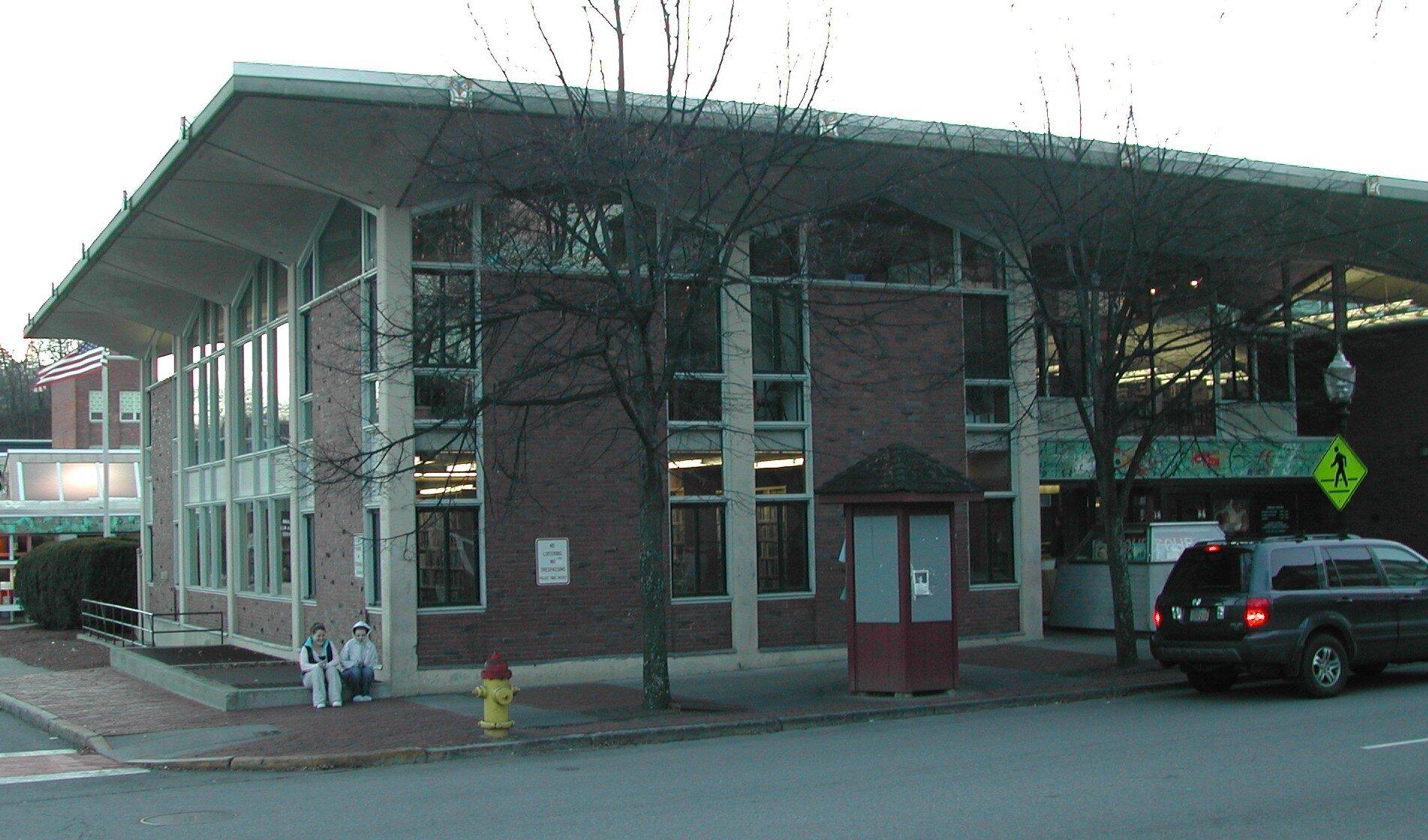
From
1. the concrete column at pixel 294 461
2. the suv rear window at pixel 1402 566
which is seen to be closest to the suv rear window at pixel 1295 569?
the suv rear window at pixel 1402 566

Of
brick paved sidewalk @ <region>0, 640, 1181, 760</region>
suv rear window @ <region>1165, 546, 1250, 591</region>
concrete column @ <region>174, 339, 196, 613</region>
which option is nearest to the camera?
brick paved sidewalk @ <region>0, 640, 1181, 760</region>

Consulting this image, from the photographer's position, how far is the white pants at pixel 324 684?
17.0 meters

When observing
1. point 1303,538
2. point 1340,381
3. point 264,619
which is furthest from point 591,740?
point 1340,381

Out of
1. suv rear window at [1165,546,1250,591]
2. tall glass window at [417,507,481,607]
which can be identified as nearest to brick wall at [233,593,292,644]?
→ tall glass window at [417,507,481,607]

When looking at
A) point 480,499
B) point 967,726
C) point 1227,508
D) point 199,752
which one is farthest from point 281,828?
point 1227,508

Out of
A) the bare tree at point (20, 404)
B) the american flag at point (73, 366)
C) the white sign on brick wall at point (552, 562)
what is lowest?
the white sign on brick wall at point (552, 562)

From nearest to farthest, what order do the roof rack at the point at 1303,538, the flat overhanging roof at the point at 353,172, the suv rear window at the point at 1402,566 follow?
the roof rack at the point at 1303,538, the suv rear window at the point at 1402,566, the flat overhanging roof at the point at 353,172

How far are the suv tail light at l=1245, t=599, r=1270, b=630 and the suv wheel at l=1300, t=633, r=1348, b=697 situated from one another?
0.60 metres

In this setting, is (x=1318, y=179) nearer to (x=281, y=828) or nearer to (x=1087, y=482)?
(x=1087, y=482)

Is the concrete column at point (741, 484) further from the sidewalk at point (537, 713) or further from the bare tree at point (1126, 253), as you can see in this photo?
the bare tree at point (1126, 253)

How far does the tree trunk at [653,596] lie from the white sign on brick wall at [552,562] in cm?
366

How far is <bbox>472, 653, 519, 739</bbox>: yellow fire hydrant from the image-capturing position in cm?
1391

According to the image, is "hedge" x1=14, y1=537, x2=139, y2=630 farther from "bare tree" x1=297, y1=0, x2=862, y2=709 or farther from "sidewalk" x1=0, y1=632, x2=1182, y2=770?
"bare tree" x1=297, y1=0, x2=862, y2=709

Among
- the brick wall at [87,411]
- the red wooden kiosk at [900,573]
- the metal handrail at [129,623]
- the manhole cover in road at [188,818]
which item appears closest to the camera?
the manhole cover in road at [188,818]
